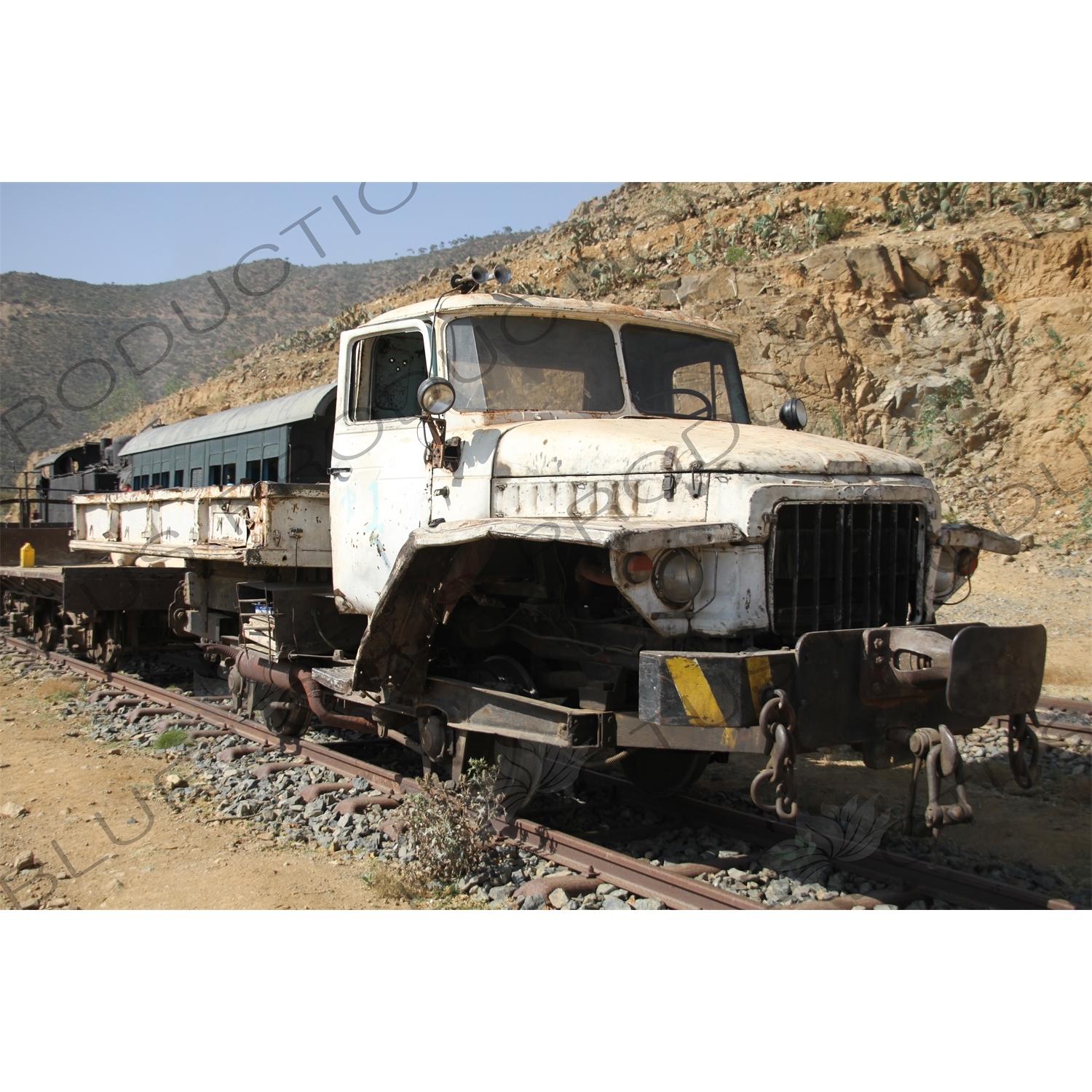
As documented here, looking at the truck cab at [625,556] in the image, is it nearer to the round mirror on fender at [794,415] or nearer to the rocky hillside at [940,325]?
the round mirror on fender at [794,415]

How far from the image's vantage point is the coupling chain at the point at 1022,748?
4.63 m

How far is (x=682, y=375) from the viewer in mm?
6020

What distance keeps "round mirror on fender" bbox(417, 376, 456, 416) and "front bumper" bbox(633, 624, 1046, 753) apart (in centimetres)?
184

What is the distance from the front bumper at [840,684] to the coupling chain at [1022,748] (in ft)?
0.69

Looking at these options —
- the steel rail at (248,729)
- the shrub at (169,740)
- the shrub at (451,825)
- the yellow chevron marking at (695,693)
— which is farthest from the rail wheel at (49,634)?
the yellow chevron marking at (695,693)

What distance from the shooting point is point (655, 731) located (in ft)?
14.6

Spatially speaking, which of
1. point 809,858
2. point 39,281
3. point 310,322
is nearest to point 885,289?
point 809,858

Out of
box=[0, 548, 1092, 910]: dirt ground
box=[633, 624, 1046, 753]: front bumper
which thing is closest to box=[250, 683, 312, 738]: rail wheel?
box=[0, 548, 1092, 910]: dirt ground

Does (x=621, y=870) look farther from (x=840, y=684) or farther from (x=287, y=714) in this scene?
(x=287, y=714)

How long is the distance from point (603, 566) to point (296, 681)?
3079 mm

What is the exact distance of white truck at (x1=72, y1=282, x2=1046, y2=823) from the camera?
166 inches

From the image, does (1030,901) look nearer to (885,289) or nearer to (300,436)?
(300,436)

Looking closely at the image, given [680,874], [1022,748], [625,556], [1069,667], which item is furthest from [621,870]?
[1069,667]

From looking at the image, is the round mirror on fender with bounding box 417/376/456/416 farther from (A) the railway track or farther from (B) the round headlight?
(A) the railway track
